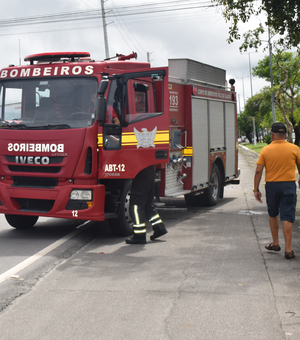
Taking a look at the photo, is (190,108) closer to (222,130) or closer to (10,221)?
(222,130)

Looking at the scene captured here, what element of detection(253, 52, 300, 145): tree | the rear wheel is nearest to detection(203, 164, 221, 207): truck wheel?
the rear wheel

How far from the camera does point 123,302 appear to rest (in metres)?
4.92

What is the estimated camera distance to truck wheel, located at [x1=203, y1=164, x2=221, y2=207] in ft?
39.7

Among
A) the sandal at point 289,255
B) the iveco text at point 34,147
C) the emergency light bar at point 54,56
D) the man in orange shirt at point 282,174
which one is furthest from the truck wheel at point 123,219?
the sandal at point 289,255

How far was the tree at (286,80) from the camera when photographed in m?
39.0

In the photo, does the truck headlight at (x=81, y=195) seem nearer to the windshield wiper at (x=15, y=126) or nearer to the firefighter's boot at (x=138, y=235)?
the firefighter's boot at (x=138, y=235)

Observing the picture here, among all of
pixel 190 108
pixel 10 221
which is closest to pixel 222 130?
pixel 190 108

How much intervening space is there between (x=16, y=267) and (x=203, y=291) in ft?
7.94

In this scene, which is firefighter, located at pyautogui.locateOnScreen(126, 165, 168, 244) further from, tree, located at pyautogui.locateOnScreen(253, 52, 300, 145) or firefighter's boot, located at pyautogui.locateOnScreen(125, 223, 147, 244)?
tree, located at pyautogui.locateOnScreen(253, 52, 300, 145)

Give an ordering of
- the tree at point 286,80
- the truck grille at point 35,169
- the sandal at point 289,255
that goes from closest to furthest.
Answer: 1. the sandal at point 289,255
2. the truck grille at point 35,169
3. the tree at point 286,80

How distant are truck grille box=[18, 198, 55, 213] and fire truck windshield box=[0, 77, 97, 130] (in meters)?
1.15

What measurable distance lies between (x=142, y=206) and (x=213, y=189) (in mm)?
4990

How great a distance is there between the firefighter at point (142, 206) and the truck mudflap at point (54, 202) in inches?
20.4

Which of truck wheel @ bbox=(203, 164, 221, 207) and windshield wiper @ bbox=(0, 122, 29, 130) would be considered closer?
windshield wiper @ bbox=(0, 122, 29, 130)
